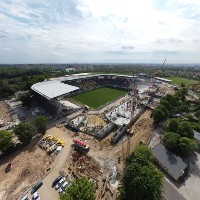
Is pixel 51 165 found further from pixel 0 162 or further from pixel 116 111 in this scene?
pixel 116 111

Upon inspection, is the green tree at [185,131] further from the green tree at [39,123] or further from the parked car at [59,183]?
the green tree at [39,123]

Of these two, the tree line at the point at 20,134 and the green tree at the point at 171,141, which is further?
the tree line at the point at 20,134

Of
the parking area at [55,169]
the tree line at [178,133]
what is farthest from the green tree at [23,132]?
the tree line at [178,133]

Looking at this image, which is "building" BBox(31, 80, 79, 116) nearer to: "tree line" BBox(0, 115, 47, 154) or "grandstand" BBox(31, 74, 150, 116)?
"grandstand" BBox(31, 74, 150, 116)

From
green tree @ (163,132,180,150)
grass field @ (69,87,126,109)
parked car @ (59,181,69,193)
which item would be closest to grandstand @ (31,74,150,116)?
grass field @ (69,87,126,109)

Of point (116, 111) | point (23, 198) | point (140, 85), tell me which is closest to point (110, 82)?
point (140, 85)

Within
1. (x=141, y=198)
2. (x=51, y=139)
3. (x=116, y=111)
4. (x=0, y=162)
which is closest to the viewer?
(x=141, y=198)

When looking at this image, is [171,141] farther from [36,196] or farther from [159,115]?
[36,196]

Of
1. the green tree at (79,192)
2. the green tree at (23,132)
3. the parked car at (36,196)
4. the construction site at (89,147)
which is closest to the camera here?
the green tree at (79,192)
